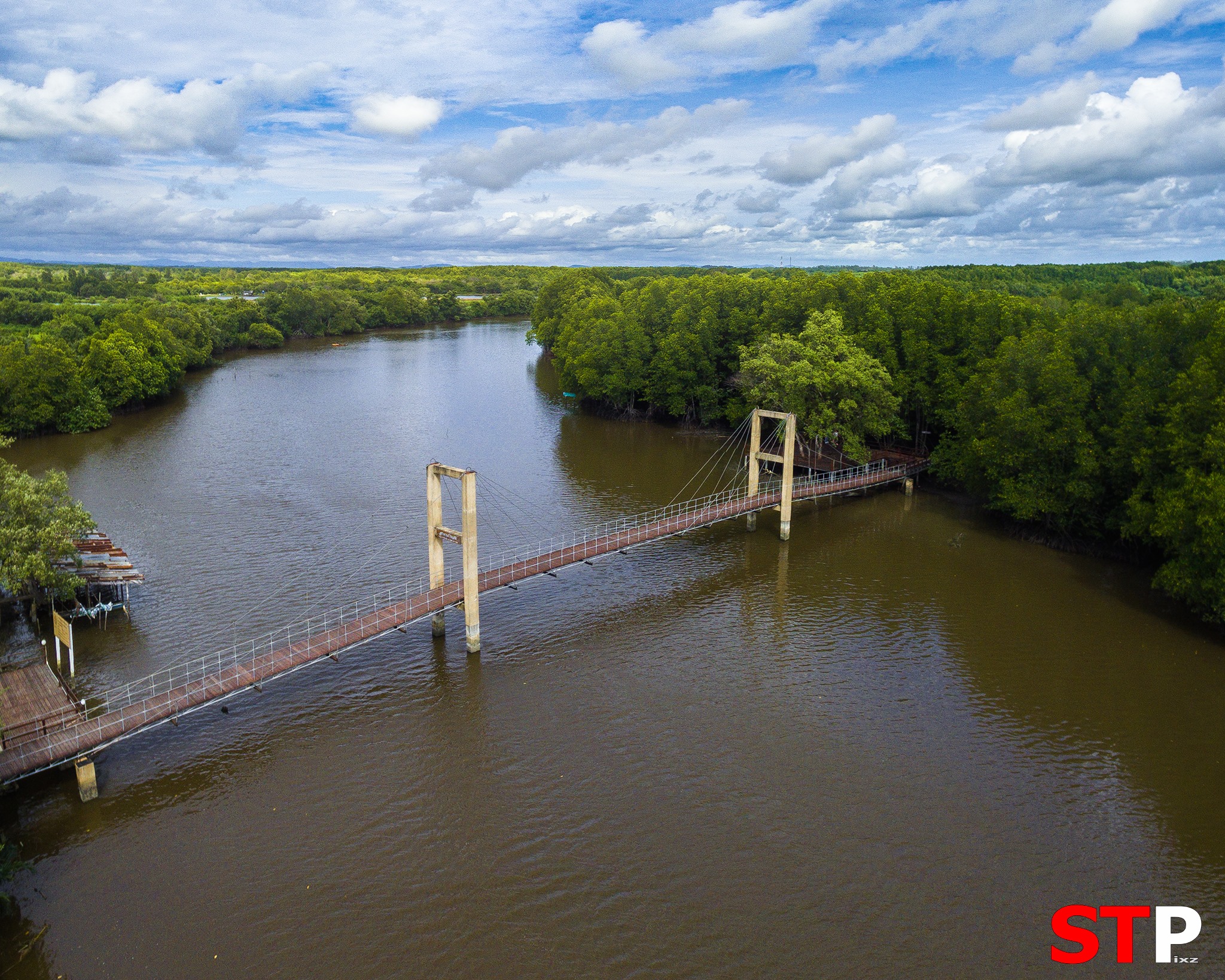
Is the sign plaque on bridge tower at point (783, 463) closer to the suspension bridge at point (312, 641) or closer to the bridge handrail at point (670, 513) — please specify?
the suspension bridge at point (312, 641)

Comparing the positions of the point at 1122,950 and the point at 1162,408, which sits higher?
the point at 1162,408

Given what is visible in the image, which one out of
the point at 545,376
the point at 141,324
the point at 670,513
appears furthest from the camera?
the point at 545,376

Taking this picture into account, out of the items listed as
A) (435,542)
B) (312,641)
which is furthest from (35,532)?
(435,542)

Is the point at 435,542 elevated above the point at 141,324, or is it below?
below

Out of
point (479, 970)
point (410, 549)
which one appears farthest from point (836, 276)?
point (479, 970)

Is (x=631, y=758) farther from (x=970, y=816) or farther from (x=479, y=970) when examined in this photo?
(x=970, y=816)

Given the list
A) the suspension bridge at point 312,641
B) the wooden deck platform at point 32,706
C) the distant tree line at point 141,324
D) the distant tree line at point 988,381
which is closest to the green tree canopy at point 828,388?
the distant tree line at point 988,381

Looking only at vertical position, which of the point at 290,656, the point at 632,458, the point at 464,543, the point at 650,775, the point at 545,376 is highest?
the point at 545,376

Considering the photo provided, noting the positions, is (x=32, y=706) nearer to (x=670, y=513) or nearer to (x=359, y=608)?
(x=359, y=608)

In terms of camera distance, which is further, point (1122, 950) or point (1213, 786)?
point (1213, 786)
